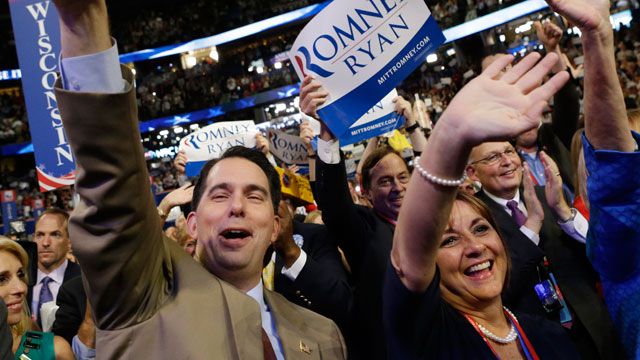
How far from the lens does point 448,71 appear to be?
22047 millimetres

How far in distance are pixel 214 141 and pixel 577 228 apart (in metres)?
3.06

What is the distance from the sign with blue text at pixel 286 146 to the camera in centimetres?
427

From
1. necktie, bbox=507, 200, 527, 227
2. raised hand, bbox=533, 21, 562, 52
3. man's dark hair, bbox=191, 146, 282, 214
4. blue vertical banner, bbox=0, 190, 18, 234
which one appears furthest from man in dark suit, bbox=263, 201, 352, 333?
blue vertical banner, bbox=0, 190, 18, 234

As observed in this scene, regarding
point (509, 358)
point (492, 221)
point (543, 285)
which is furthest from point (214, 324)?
point (543, 285)

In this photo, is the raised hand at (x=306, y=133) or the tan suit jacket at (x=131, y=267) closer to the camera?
the tan suit jacket at (x=131, y=267)

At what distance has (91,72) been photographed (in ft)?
3.70

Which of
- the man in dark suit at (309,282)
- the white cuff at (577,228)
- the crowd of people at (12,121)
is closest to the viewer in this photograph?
the man in dark suit at (309,282)

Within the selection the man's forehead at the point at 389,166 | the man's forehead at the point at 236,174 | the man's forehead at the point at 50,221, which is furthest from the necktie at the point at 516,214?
the man's forehead at the point at 50,221

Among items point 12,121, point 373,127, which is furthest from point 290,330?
point 12,121

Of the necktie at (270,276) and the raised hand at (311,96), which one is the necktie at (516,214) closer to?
the raised hand at (311,96)

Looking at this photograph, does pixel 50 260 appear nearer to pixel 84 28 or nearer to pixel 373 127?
pixel 373 127

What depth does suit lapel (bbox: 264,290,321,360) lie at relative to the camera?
170cm

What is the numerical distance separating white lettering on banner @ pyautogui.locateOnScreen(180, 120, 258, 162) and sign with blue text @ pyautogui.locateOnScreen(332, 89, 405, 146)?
1.35 m

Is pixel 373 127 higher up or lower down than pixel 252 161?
lower down
